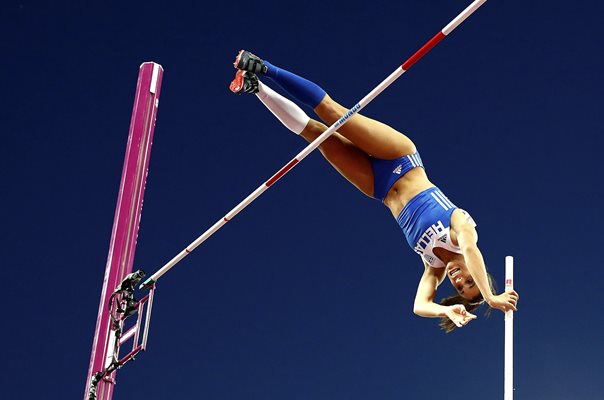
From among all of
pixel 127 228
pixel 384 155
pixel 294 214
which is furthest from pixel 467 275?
pixel 294 214

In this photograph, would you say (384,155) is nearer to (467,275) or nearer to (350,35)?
(467,275)

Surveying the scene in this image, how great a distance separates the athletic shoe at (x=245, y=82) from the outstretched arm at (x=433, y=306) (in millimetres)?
1369

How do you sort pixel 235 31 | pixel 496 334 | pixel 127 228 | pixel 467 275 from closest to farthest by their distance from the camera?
pixel 467 275, pixel 127 228, pixel 496 334, pixel 235 31

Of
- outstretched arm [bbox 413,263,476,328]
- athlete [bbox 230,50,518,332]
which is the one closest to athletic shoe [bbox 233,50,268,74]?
athlete [bbox 230,50,518,332]

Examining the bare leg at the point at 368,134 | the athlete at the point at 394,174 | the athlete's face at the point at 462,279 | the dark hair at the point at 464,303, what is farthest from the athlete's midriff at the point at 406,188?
the dark hair at the point at 464,303

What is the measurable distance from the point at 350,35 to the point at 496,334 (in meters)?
3.09

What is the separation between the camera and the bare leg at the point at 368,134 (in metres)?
4.38

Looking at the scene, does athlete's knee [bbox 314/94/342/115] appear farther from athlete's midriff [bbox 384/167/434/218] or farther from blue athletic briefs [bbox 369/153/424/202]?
athlete's midriff [bbox 384/167/434/218]

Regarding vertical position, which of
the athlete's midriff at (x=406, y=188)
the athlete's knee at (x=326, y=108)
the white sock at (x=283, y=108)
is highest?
the white sock at (x=283, y=108)

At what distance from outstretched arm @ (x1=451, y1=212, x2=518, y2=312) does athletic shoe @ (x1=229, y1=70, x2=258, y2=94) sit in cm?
125

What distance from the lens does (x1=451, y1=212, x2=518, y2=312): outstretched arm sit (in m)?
3.64

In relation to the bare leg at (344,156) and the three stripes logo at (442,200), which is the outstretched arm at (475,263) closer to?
the three stripes logo at (442,200)
